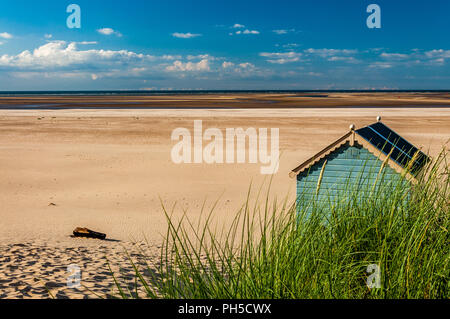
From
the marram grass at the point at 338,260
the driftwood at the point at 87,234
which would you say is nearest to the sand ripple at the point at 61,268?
the driftwood at the point at 87,234

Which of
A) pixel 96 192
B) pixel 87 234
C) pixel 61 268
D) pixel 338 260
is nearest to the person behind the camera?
pixel 338 260

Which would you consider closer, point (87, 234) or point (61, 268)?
point (61, 268)

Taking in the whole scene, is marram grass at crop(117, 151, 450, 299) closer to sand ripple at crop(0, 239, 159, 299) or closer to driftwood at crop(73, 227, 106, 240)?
sand ripple at crop(0, 239, 159, 299)

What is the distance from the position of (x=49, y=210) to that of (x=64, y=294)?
854 centimetres

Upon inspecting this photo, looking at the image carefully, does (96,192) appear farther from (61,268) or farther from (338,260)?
(338,260)

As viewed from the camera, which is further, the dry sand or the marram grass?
the dry sand

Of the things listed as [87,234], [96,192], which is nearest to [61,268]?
[87,234]

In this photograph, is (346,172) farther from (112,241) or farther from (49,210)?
(49,210)

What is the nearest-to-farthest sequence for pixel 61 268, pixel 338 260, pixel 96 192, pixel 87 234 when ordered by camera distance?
1. pixel 338 260
2. pixel 61 268
3. pixel 87 234
4. pixel 96 192

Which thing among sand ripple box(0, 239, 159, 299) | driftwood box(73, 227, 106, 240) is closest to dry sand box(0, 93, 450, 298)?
sand ripple box(0, 239, 159, 299)

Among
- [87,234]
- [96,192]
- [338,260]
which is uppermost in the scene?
[338,260]

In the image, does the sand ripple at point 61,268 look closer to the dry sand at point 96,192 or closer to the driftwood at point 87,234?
the dry sand at point 96,192
